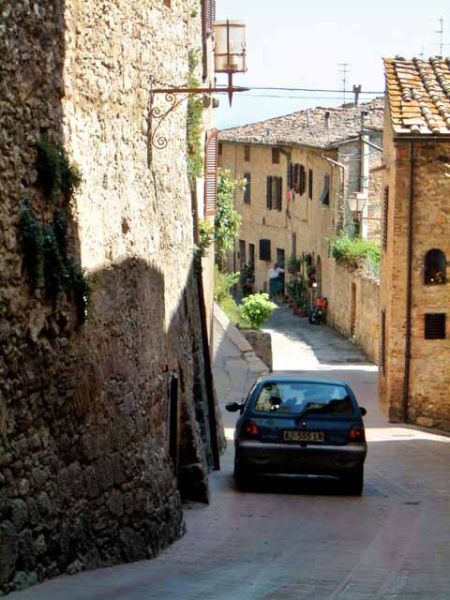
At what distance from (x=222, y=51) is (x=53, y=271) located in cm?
1420

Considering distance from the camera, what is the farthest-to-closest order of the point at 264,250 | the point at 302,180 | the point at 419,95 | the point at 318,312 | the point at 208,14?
1. the point at 264,250
2. the point at 302,180
3. the point at 318,312
4. the point at 419,95
5. the point at 208,14

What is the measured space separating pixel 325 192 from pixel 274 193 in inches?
381

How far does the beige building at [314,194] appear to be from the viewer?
163ft

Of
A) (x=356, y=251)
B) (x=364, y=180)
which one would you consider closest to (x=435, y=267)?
(x=356, y=251)

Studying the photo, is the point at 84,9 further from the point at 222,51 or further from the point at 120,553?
the point at 222,51

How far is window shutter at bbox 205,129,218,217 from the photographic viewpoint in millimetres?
25828

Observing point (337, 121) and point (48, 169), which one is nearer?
point (48, 169)

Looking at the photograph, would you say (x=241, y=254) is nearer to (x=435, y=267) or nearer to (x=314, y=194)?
(x=314, y=194)

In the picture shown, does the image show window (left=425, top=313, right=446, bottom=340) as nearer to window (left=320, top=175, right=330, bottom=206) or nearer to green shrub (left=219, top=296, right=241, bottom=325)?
green shrub (left=219, top=296, right=241, bottom=325)

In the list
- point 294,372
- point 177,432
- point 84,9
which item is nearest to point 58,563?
point 84,9

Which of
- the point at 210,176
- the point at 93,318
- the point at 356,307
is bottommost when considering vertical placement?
the point at 356,307

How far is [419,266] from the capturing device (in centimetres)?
3033

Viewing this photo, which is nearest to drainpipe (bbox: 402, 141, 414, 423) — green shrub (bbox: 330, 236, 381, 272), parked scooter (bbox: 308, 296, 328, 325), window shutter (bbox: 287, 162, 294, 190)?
green shrub (bbox: 330, 236, 381, 272)

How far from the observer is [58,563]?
396 inches
